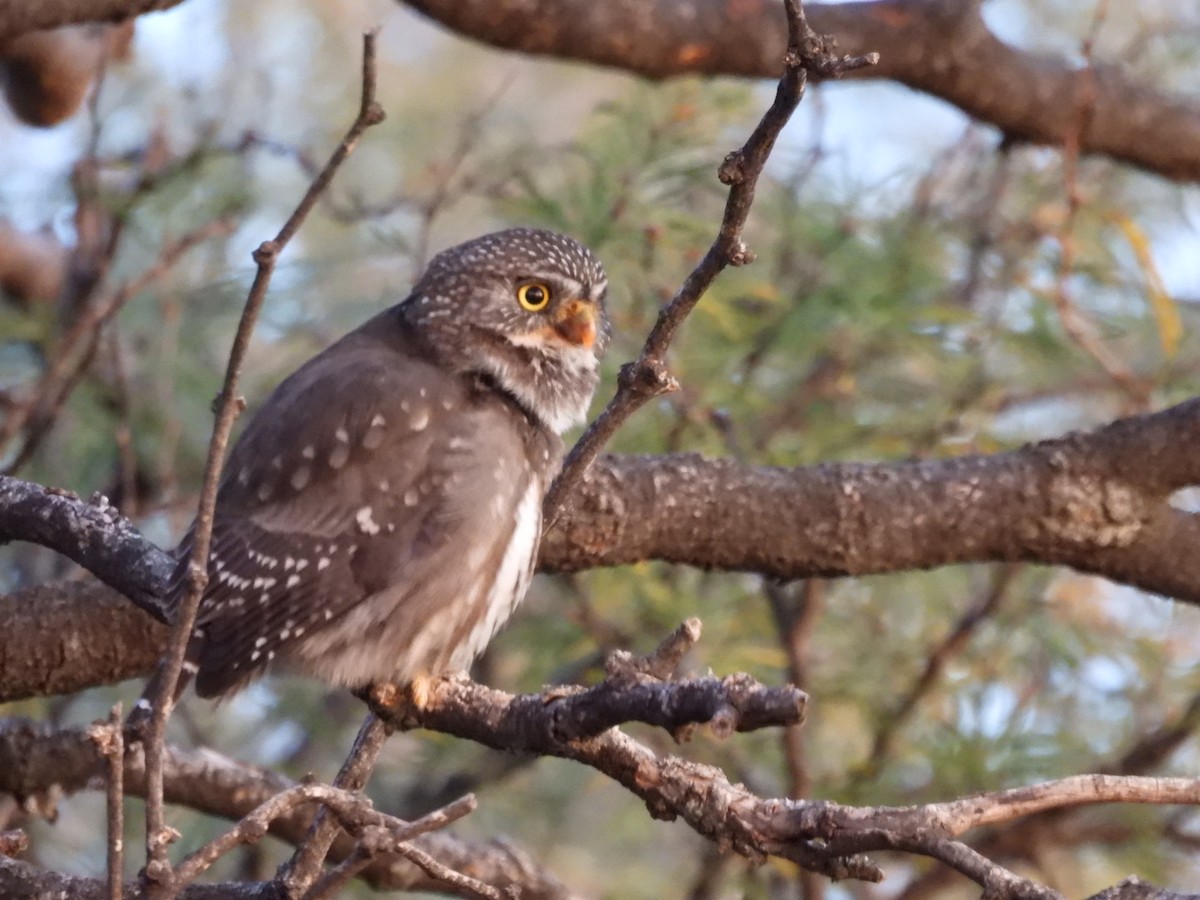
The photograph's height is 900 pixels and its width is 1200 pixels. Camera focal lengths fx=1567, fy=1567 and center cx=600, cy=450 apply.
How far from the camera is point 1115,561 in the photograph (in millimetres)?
3393

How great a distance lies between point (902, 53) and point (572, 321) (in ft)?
4.86

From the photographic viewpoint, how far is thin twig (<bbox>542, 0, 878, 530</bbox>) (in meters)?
1.87

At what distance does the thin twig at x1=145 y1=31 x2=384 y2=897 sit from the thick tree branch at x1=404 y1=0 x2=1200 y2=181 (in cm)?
223

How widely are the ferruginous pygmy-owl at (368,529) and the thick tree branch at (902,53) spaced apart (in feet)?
4.04

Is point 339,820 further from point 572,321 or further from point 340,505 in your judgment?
point 572,321

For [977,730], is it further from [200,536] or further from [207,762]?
[200,536]

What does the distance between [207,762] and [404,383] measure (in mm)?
1013

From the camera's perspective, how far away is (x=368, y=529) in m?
2.90

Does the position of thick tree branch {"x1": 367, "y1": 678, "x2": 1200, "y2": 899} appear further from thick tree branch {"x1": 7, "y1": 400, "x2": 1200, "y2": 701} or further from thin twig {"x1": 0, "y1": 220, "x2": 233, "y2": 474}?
thin twig {"x1": 0, "y1": 220, "x2": 233, "y2": 474}

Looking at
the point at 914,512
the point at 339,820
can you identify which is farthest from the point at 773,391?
the point at 339,820

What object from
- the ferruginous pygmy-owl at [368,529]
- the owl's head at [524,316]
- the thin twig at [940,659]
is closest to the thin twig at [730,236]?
the ferruginous pygmy-owl at [368,529]

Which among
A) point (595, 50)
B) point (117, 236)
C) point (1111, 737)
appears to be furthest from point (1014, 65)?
point (117, 236)

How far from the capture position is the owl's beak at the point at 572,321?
334 cm

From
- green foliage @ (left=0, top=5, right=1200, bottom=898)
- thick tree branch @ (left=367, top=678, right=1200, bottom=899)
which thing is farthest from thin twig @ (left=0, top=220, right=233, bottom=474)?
thick tree branch @ (left=367, top=678, right=1200, bottom=899)
